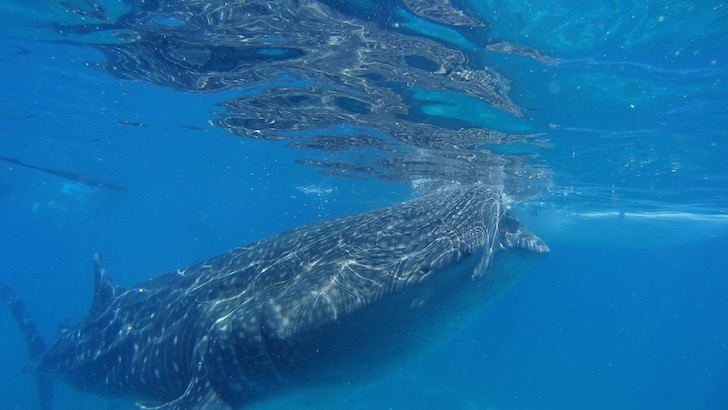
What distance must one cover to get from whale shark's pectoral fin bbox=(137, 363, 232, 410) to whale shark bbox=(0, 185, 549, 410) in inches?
0.6

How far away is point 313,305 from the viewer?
4676 millimetres

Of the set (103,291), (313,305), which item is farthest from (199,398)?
(103,291)

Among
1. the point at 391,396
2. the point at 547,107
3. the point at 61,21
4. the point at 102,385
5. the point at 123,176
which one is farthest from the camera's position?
the point at 123,176

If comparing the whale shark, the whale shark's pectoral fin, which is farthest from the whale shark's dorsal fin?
the whale shark's pectoral fin

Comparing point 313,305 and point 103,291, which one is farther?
point 103,291

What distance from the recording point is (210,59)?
1001 centimetres

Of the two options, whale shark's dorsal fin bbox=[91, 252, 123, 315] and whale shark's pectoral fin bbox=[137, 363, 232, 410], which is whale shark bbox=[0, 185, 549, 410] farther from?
whale shark's dorsal fin bbox=[91, 252, 123, 315]

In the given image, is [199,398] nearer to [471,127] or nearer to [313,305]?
[313,305]

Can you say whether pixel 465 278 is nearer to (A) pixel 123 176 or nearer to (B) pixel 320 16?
(B) pixel 320 16

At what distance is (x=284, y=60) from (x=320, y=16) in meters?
2.40

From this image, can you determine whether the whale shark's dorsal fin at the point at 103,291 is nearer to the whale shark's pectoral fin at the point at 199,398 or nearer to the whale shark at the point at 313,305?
the whale shark at the point at 313,305

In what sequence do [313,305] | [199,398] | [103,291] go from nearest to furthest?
[313,305] → [199,398] → [103,291]

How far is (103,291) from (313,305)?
6.66 m

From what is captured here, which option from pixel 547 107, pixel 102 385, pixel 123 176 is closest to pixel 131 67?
pixel 102 385
